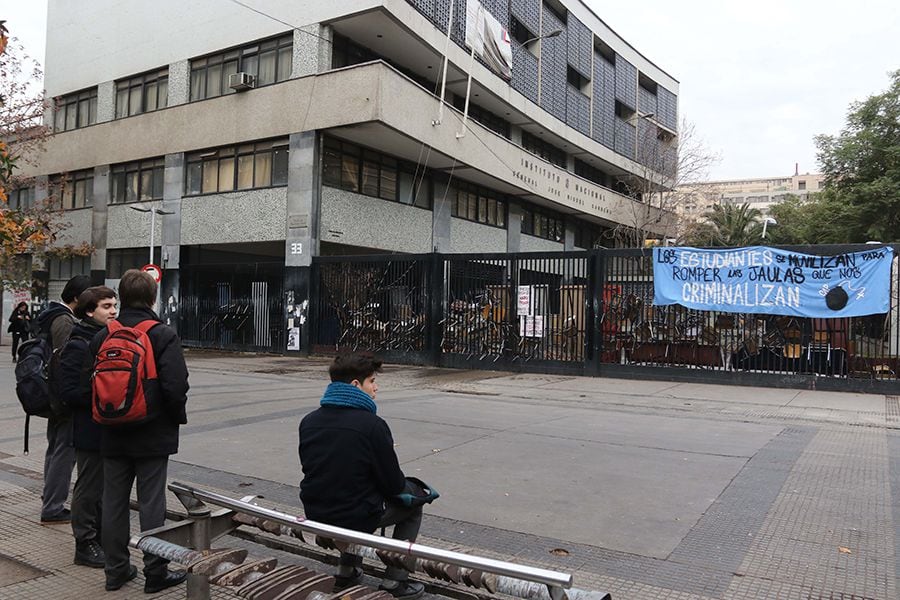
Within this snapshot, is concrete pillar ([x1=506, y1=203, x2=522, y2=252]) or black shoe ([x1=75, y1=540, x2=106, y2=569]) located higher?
concrete pillar ([x1=506, y1=203, x2=522, y2=252])

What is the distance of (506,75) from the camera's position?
29.5m

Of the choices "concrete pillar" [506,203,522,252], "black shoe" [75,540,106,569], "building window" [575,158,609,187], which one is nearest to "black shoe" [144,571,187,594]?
"black shoe" [75,540,106,569]

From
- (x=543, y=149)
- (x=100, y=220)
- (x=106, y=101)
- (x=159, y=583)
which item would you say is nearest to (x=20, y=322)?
(x=100, y=220)

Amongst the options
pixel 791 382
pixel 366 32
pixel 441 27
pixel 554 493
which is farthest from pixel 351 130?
pixel 554 493

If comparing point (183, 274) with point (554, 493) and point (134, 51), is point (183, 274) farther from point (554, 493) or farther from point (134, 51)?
point (554, 493)

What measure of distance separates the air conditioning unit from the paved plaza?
1452 cm

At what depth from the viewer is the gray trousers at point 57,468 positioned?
469 cm

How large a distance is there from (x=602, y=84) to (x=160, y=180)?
2590cm

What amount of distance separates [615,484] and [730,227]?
4975 centimetres

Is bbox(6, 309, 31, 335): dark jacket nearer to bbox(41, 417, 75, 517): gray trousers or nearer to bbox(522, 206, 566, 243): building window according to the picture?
bbox(41, 417, 75, 517): gray trousers

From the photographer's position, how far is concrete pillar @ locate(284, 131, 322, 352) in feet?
69.9

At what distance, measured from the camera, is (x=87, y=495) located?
4055 millimetres

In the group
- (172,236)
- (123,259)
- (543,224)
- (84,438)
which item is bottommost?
(84,438)

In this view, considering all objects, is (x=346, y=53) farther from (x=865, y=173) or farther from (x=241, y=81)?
(x=865, y=173)
